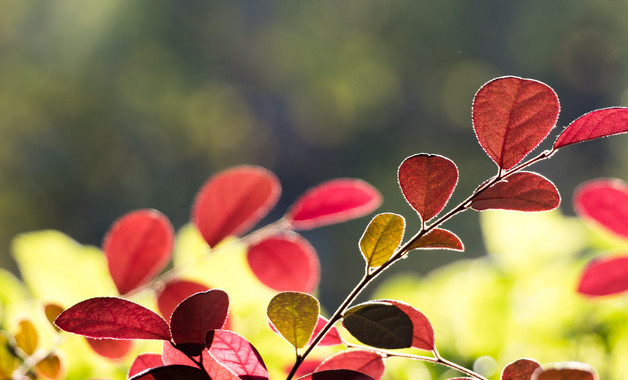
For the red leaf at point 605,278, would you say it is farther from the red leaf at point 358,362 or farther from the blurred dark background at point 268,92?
the blurred dark background at point 268,92

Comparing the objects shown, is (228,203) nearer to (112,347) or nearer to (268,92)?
(112,347)

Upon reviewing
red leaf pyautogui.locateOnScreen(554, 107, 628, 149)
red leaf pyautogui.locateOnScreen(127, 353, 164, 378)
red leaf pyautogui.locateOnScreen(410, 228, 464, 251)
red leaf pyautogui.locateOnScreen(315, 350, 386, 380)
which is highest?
red leaf pyautogui.locateOnScreen(554, 107, 628, 149)

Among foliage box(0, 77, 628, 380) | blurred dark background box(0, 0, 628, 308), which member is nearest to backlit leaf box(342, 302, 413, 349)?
foliage box(0, 77, 628, 380)

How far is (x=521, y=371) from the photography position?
0.80 ft

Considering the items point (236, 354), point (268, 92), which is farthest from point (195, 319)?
point (268, 92)

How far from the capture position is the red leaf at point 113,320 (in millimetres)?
241

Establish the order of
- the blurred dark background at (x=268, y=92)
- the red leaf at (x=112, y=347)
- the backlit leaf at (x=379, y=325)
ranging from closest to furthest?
1. the backlit leaf at (x=379, y=325)
2. the red leaf at (x=112, y=347)
3. the blurred dark background at (x=268, y=92)

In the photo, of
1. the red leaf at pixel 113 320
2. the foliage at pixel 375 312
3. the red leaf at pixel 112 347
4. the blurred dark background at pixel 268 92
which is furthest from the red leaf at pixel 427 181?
the blurred dark background at pixel 268 92

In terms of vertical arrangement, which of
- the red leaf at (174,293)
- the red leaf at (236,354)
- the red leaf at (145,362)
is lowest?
the red leaf at (174,293)

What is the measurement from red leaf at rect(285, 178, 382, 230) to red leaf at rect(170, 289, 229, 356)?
0.17 meters

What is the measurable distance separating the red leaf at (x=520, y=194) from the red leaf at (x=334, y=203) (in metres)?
0.15

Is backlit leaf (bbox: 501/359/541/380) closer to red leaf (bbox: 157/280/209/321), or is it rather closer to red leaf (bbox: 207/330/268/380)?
red leaf (bbox: 207/330/268/380)

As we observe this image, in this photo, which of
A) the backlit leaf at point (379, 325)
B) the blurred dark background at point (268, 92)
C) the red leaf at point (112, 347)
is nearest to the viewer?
the backlit leaf at point (379, 325)

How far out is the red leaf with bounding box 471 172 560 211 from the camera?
25 cm
